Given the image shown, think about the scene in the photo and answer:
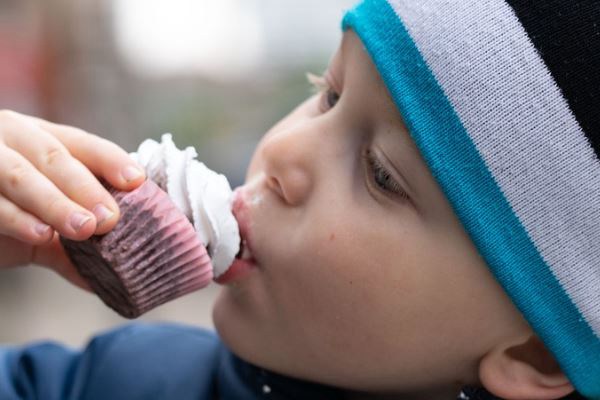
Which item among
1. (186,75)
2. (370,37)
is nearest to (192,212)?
(370,37)

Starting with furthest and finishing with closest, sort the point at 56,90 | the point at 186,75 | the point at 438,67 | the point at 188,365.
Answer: the point at 186,75, the point at 56,90, the point at 188,365, the point at 438,67

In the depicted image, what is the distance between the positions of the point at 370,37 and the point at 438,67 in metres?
0.13

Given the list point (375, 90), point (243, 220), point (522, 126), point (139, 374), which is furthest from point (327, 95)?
point (139, 374)

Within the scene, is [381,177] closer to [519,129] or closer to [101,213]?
[519,129]

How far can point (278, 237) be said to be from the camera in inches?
54.8

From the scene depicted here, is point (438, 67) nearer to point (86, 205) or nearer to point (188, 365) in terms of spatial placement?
point (86, 205)

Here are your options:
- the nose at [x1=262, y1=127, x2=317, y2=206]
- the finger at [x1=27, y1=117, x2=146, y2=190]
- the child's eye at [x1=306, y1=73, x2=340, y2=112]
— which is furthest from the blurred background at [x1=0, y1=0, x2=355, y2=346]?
the finger at [x1=27, y1=117, x2=146, y2=190]

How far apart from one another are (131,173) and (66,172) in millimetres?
92

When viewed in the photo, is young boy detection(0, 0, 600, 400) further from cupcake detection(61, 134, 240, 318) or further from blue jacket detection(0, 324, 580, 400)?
blue jacket detection(0, 324, 580, 400)

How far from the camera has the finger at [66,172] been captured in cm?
119

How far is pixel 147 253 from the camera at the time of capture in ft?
4.10

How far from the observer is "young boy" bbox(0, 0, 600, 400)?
1.27 m

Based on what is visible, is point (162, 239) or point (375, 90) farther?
point (375, 90)

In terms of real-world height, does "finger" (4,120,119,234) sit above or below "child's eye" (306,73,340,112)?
above
